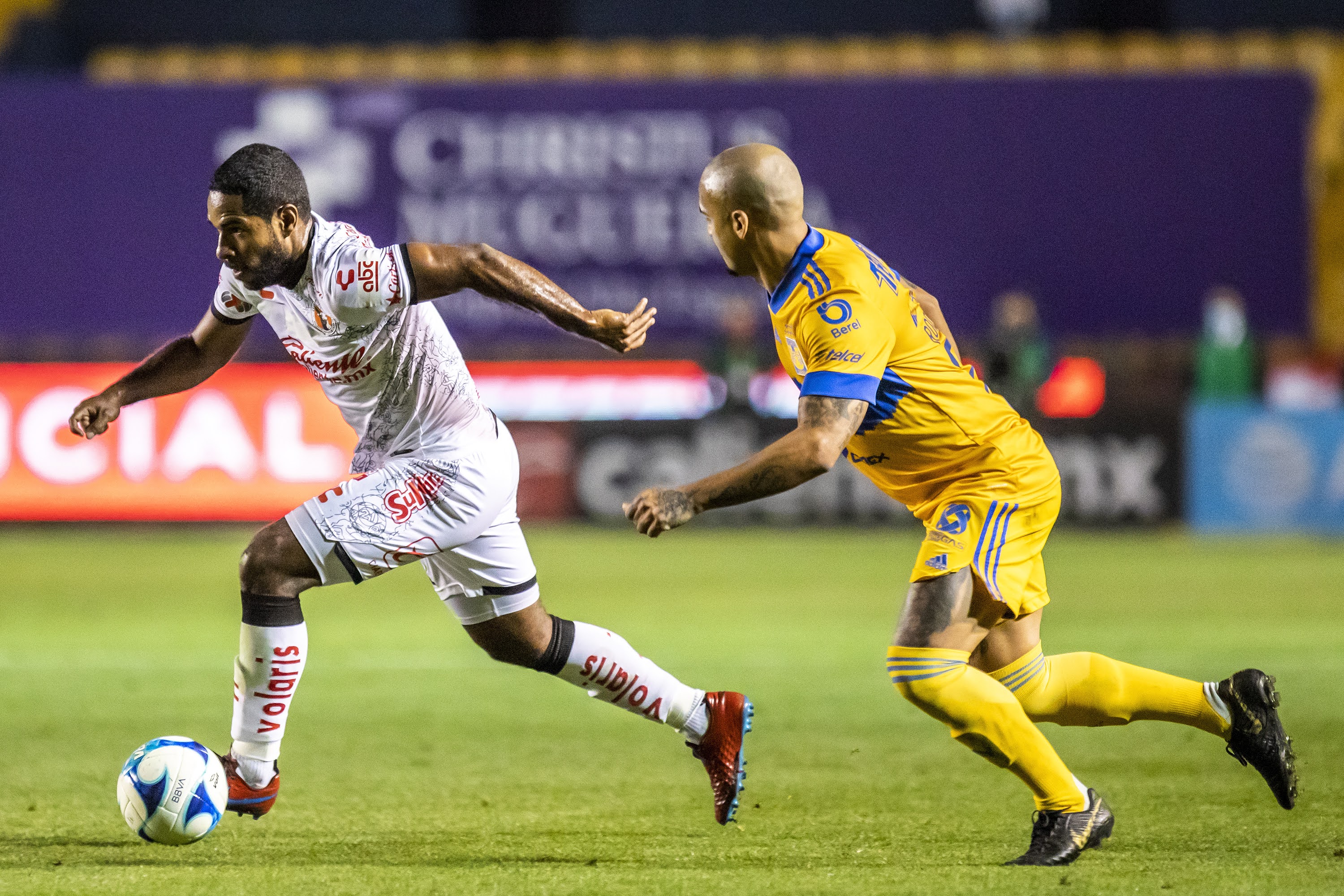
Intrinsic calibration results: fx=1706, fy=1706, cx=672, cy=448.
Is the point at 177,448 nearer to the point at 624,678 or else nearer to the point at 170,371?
the point at 170,371

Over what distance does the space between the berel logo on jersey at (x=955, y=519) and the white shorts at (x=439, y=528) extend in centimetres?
124

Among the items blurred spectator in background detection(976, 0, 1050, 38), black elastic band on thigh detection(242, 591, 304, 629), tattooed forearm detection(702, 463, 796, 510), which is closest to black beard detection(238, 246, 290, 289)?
black elastic band on thigh detection(242, 591, 304, 629)

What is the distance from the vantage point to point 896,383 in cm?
476

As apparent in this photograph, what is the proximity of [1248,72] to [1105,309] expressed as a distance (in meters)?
3.21

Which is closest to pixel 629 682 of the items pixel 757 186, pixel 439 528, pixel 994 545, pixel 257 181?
pixel 439 528

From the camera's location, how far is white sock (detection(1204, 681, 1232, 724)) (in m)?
5.05

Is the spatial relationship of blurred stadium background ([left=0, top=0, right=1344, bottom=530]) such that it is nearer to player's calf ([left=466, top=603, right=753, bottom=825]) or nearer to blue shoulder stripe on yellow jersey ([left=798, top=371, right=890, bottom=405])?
player's calf ([left=466, top=603, right=753, bottom=825])

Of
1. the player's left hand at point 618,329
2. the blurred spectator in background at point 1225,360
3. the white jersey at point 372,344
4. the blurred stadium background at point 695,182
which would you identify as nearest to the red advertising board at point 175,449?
the blurred stadium background at point 695,182

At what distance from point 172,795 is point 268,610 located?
58 centimetres

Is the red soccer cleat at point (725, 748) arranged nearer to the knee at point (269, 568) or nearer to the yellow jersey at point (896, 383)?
the yellow jersey at point (896, 383)

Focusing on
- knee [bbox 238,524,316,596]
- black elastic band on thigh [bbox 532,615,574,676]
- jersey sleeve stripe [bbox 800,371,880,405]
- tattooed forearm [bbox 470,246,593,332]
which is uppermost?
tattooed forearm [bbox 470,246,593,332]

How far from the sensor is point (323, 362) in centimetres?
511

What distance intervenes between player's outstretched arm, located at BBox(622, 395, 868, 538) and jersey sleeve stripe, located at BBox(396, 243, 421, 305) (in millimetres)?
1001

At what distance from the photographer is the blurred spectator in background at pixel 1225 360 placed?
60.3ft
